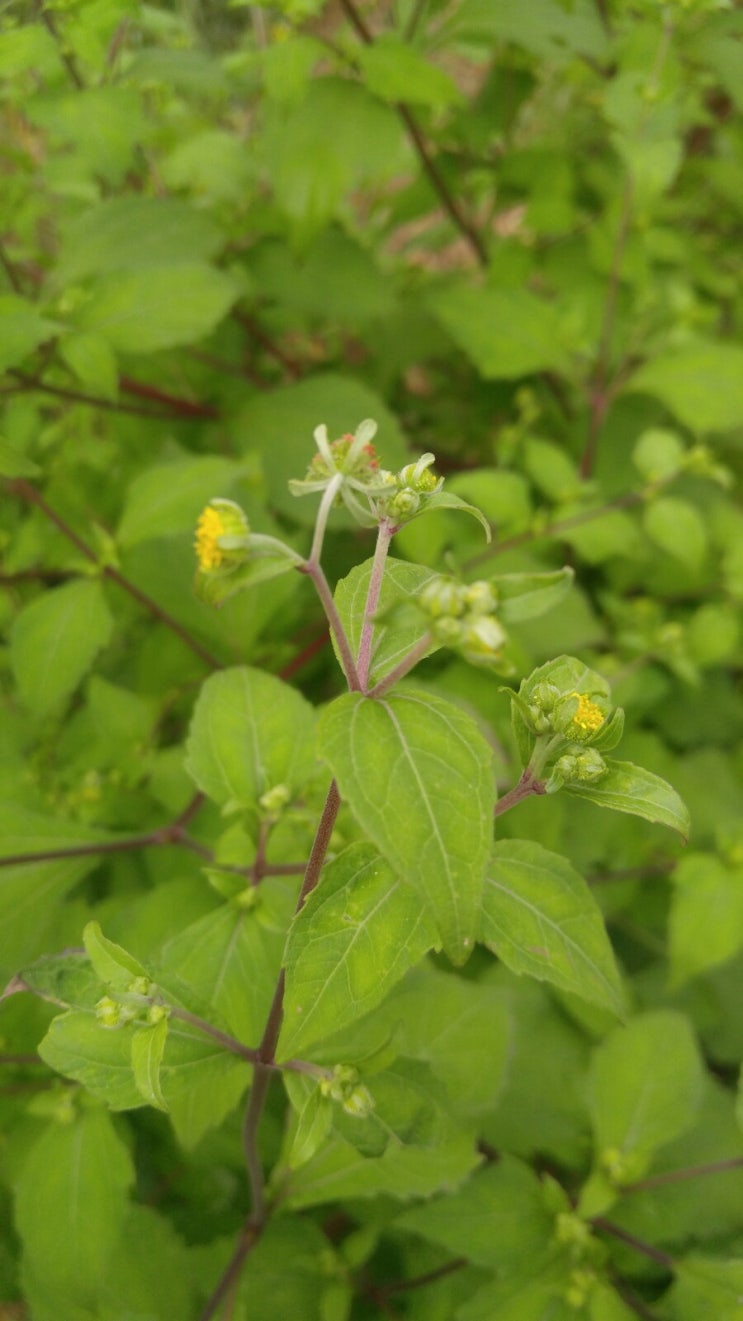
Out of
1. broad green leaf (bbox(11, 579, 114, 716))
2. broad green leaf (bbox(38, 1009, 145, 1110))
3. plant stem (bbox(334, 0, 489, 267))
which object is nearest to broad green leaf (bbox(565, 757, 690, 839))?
broad green leaf (bbox(38, 1009, 145, 1110))

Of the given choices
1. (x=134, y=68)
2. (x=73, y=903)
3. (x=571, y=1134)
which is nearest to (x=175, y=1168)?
(x=73, y=903)

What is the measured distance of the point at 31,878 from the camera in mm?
1091

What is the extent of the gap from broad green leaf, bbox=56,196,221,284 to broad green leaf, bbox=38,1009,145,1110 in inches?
46.3

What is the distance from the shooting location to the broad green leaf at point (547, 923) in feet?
2.26

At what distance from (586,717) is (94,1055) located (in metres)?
0.52

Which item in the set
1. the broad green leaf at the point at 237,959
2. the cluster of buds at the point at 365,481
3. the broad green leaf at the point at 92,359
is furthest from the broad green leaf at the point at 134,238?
the broad green leaf at the point at 237,959

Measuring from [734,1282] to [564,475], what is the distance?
1242mm

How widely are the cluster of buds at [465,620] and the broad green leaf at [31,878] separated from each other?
30.6 inches

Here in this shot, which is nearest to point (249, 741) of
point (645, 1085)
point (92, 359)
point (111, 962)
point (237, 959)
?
point (237, 959)

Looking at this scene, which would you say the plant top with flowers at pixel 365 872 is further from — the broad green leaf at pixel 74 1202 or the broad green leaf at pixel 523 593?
the broad green leaf at pixel 74 1202

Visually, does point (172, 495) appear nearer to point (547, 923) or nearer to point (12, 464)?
point (12, 464)

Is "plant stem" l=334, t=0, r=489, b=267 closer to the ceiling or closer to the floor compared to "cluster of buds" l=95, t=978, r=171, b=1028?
closer to the ceiling

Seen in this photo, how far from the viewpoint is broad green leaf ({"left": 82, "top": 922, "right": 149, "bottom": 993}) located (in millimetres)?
658

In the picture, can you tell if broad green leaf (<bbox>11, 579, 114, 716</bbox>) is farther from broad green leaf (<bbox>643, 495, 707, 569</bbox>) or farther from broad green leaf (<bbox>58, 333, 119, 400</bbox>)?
broad green leaf (<bbox>643, 495, 707, 569</bbox>)
